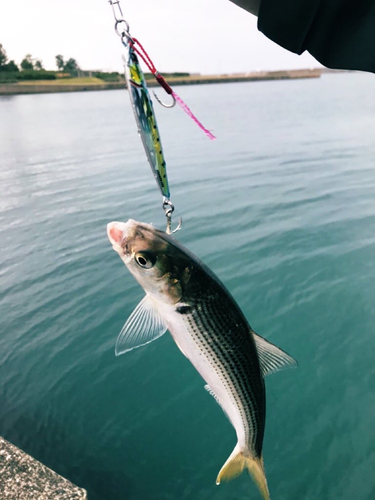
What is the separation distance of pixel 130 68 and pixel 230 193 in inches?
472

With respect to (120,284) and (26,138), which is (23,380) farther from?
(26,138)

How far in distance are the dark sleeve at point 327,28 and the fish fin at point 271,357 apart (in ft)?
4.71

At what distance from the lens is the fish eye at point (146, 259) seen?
6.26 feet

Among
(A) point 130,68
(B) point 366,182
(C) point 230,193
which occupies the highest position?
(A) point 130,68

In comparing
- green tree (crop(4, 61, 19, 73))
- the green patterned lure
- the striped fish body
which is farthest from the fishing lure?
green tree (crop(4, 61, 19, 73))

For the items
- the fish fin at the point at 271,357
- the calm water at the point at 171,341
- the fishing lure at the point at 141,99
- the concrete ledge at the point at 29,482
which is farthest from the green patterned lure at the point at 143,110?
the calm water at the point at 171,341

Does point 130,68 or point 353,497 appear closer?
point 130,68

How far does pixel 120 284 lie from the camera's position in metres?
8.61

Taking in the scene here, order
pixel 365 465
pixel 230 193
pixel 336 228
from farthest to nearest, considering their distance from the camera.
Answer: pixel 230 193, pixel 336 228, pixel 365 465

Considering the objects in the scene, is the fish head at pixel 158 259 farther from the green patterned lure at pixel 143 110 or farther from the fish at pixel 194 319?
the green patterned lure at pixel 143 110

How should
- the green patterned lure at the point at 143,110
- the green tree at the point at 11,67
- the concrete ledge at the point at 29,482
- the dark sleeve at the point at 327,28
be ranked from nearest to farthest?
the dark sleeve at the point at 327,28, the green patterned lure at the point at 143,110, the concrete ledge at the point at 29,482, the green tree at the point at 11,67

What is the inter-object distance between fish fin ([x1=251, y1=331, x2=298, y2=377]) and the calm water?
3.07 meters

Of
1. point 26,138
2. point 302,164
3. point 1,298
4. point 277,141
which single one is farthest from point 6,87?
point 1,298

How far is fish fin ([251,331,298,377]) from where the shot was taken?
219 cm
